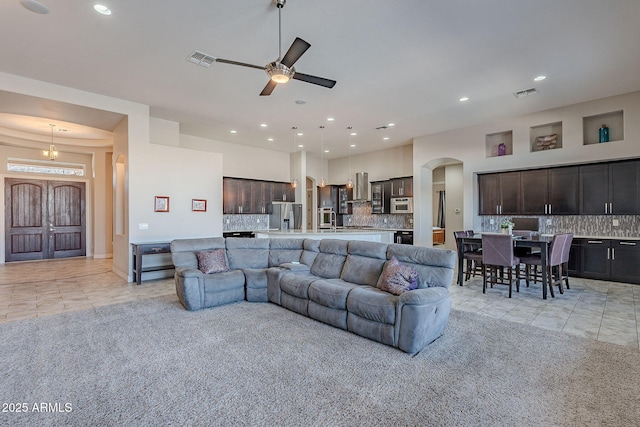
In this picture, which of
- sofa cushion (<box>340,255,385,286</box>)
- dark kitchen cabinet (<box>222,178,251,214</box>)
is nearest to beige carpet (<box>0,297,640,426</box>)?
sofa cushion (<box>340,255,385,286</box>)

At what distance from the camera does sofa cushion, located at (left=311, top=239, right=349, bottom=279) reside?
4.36 metres

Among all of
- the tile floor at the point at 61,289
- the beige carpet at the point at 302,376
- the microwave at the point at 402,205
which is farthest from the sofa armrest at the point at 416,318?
the microwave at the point at 402,205

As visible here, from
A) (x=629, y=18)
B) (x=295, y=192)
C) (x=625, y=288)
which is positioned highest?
(x=629, y=18)

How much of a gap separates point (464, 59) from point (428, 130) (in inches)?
147

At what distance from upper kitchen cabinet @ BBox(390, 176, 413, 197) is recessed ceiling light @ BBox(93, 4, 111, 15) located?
25.6 feet

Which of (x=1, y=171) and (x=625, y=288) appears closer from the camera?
(x=625, y=288)

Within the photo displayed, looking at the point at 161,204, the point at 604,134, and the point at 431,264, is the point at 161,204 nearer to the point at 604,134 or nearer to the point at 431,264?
the point at 431,264

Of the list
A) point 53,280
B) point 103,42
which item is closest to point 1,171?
point 53,280

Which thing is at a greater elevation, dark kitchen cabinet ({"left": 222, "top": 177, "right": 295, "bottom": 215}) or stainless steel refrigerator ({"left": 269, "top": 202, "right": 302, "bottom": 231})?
dark kitchen cabinet ({"left": 222, "top": 177, "right": 295, "bottom": 215})

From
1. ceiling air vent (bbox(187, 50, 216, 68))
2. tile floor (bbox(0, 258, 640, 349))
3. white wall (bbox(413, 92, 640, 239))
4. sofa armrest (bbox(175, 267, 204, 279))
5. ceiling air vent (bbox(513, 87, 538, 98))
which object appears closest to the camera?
tile floor (bbox(0, 258, 640, 349))

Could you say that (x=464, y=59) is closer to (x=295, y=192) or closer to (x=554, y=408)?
(x=554, y=408)

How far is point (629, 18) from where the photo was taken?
11.3ft

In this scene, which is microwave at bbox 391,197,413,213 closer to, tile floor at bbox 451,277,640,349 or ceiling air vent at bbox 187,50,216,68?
tile floor at bbox 451,277,640,349

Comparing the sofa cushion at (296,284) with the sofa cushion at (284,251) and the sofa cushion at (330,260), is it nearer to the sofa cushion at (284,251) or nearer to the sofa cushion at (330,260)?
the sofa cushion at (330,260)
